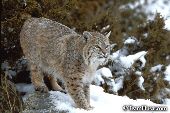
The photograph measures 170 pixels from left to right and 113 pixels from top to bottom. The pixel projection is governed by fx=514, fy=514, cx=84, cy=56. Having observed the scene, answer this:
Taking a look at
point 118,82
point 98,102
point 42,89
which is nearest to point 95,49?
point 98,102

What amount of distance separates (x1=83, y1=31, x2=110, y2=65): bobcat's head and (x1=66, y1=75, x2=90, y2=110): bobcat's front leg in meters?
0.26

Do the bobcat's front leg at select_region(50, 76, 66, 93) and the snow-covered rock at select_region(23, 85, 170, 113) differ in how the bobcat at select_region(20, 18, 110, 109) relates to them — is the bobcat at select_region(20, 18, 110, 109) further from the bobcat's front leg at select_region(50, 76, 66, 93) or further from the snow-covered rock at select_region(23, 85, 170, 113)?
the snow-covered rock at select_region(23, 85, 170, 113)

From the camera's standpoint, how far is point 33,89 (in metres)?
6.91

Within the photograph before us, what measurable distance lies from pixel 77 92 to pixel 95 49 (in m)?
0.55

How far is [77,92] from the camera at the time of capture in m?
5.82

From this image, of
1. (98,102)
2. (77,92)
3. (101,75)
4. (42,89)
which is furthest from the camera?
(101,75)

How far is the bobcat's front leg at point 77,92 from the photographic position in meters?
5.78

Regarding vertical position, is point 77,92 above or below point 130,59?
below

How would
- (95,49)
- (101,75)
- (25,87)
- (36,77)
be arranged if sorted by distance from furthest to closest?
1. (101,75)
2. (25,87)
3. (36,77)
4. (95,49)

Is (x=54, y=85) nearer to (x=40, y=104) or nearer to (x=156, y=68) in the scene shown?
(x=40, y=104)

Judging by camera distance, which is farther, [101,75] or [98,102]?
[101,75]

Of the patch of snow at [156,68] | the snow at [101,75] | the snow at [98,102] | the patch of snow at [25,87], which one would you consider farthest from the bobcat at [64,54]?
the patch of snow at [156,68]

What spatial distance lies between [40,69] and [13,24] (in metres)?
0.87

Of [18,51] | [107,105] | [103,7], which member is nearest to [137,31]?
[18,51]
